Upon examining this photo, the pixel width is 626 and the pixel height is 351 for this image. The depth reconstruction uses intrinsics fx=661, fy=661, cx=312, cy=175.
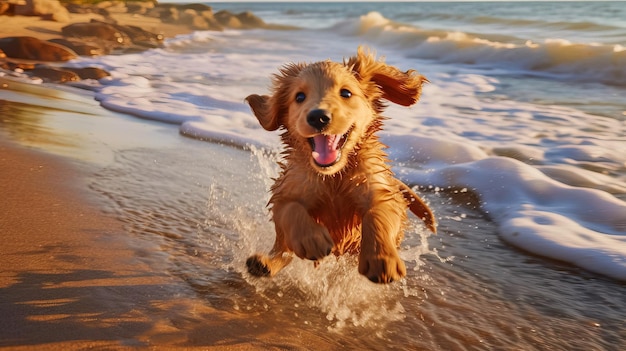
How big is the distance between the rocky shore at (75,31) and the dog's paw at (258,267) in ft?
24.7

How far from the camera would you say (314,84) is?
3283 millimetres

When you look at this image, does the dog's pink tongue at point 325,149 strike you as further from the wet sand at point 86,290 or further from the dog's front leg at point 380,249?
the wet sand at point 86,290

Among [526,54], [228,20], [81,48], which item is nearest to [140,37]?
[81,48]

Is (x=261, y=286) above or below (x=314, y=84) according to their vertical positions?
below

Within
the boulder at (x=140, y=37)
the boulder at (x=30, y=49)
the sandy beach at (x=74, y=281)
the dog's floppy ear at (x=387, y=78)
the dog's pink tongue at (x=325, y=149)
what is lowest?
the sandy beach at (x=74, y=281)

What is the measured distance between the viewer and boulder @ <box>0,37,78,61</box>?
1170cm

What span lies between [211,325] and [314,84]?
128cm

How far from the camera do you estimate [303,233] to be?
9.48 feet

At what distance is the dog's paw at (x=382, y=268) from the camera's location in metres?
2.74

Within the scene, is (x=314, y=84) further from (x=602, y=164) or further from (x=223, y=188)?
(x=602, y=164)

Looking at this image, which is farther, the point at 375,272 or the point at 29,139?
the point at 29,139

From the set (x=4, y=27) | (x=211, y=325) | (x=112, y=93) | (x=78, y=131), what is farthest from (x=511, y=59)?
(x=211, y=325)

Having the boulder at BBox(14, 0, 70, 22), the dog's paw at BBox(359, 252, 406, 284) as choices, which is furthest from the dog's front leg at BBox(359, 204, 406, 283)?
the boulder at BBox(14, 0, 70, 22)

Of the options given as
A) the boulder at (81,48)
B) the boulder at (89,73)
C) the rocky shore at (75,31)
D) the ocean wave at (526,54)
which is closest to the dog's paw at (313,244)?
the rocky shore at (75,31)
